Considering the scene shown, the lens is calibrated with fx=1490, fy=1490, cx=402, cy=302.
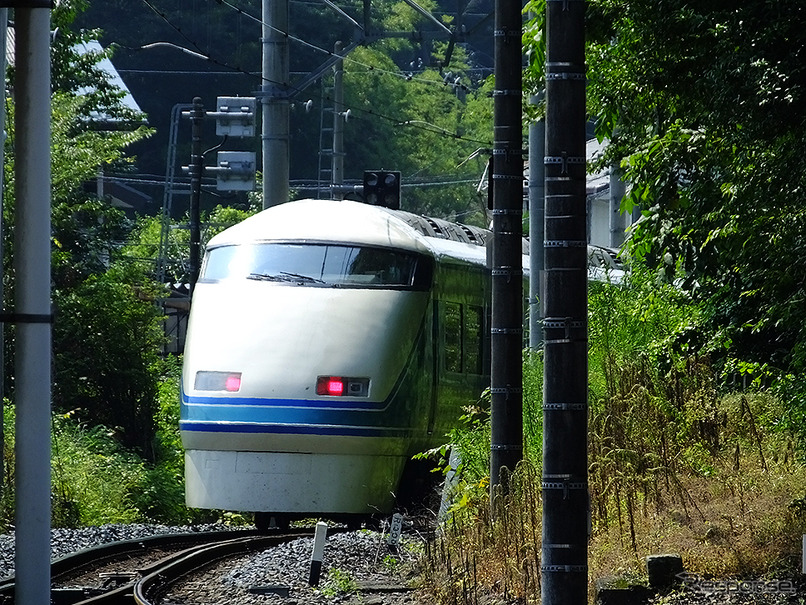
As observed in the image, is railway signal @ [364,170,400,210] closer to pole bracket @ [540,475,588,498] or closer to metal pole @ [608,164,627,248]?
metal pole @ [608,164,627,248]

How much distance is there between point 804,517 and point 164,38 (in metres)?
56.1

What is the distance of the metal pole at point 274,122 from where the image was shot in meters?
20.0

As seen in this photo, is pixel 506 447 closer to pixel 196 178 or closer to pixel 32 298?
pixel 32 298

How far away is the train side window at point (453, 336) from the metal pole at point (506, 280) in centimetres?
437

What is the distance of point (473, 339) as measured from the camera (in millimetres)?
17844

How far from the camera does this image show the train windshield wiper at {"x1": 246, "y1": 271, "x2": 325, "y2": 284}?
586 inches

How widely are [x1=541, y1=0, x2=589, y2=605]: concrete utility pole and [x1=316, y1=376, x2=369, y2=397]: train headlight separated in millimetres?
6587

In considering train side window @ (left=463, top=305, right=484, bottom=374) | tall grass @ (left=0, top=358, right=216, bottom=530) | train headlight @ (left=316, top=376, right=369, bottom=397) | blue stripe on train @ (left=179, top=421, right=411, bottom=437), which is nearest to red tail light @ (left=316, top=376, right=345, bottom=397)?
train headlight @ (left=316, top=376, right=369, bottom=397)

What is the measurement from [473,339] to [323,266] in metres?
3.35

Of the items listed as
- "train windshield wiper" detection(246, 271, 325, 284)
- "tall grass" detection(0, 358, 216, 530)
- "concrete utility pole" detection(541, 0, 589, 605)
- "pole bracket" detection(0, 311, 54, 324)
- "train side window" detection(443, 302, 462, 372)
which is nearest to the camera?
"pole bracket" detection(0, 311, 54, 324)

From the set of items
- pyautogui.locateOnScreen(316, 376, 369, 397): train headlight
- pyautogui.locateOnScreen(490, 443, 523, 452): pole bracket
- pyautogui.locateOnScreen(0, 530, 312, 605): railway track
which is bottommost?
pyautogui.locateOnScreen(0, 530, 312, 605): railway track

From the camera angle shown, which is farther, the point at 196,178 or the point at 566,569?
the point at 196,178

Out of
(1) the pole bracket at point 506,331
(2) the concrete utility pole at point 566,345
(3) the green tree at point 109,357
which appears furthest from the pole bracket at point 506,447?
(3) the green tree at point 109,357

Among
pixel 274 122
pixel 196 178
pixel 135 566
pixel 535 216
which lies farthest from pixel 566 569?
pixel 196 178
